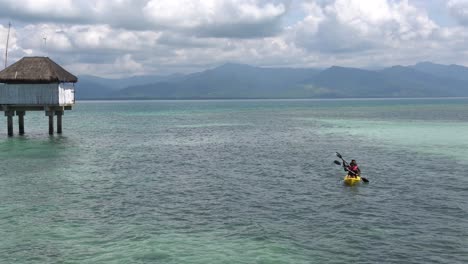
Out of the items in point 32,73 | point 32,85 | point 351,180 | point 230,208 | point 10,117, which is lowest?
point 230,208

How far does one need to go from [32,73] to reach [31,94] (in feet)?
8.55

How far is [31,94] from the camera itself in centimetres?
5575

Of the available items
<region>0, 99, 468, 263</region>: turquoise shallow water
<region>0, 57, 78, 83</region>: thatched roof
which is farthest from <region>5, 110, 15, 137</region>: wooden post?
<region>0, 99, 468, 263</region>: turquoise shallow water

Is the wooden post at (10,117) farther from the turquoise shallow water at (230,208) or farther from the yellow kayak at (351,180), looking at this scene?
the yellow kayak at (351,180)

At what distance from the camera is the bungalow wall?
5550 cm

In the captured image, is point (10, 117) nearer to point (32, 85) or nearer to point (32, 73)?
point (32, 85)

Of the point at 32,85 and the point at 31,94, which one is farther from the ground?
the point at 32,85

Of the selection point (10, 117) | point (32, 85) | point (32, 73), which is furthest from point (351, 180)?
point (10, 117)

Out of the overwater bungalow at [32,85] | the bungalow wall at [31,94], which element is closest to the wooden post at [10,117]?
the overwater bungalow at [32,85]

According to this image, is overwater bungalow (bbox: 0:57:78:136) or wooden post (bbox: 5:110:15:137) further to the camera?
wooden post (bbox: 5:110:15:137)

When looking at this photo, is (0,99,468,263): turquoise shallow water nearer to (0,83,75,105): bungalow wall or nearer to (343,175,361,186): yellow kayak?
(343,175,361,186): yellow kayak

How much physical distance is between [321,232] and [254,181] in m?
12.4

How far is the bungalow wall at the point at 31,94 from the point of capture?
5550 centimetres

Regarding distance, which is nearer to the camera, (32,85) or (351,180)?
(351,180)
